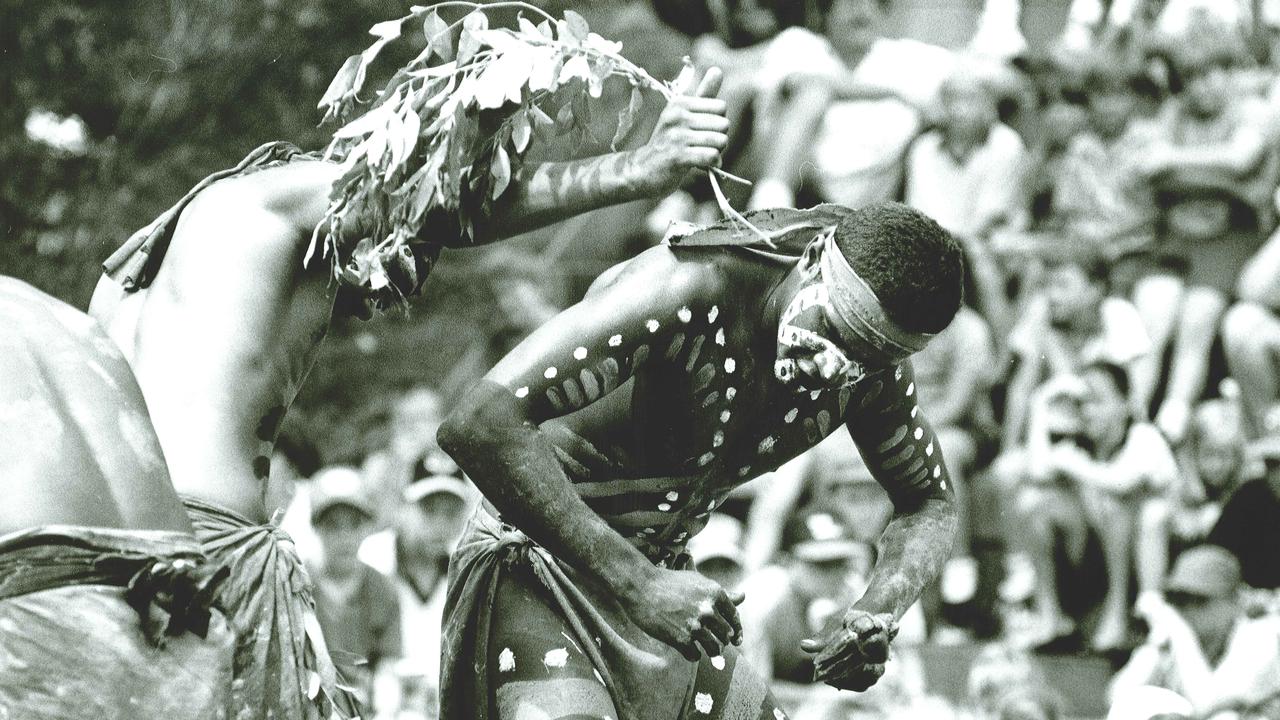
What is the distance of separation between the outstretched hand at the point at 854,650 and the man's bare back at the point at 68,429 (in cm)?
150

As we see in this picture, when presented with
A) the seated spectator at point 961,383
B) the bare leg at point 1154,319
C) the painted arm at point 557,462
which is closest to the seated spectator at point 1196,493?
the bare leg at point 1154,319

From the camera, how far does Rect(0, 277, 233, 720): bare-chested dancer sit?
3.32 meters

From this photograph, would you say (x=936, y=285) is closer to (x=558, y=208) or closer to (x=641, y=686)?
(x=558, y=208)

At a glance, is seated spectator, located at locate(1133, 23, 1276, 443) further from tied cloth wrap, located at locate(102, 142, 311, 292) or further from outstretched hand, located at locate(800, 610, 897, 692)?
tied cloth wrap, located at locate(102, 142, 311, 292)

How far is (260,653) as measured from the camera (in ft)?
12.5

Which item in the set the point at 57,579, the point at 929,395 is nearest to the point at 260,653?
the point at 57,579

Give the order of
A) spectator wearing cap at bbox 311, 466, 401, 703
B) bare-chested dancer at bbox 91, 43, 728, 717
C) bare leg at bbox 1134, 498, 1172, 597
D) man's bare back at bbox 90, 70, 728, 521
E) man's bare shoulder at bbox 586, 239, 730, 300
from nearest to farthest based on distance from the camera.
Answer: bare-chested dancer at bbox 91, 43, 728, 717 → man's bare back at bbox 90, 70, 728, 521 → man's bare shoulder at bbox 586, 239, 730, 300 → spectator wearing cap at bbox 311, 466, 401, 703 → bare leg at bbox 1134, 498, 1172, 597

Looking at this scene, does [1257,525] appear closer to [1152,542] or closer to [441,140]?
[1152,542]

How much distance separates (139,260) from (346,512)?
526 centimetres

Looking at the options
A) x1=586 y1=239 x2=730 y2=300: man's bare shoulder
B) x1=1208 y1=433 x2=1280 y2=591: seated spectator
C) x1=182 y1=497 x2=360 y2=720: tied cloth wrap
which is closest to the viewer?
x1=182 y1=497 x2=360 y2=720: tied cloth wrap

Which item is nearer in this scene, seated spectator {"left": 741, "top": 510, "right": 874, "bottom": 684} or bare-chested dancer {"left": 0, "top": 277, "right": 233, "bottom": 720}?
bare-chested dancer {"left": 0, "top": 277, "right": 233, "bottom": 720}

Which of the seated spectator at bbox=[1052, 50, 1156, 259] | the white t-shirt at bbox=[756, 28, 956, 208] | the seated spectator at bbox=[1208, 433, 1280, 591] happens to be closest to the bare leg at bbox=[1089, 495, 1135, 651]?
the seated spectator at bbox=[1208, 433, 1280, 591]

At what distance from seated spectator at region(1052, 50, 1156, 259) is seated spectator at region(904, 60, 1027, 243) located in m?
0.27

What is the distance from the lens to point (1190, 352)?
34.1 ft
